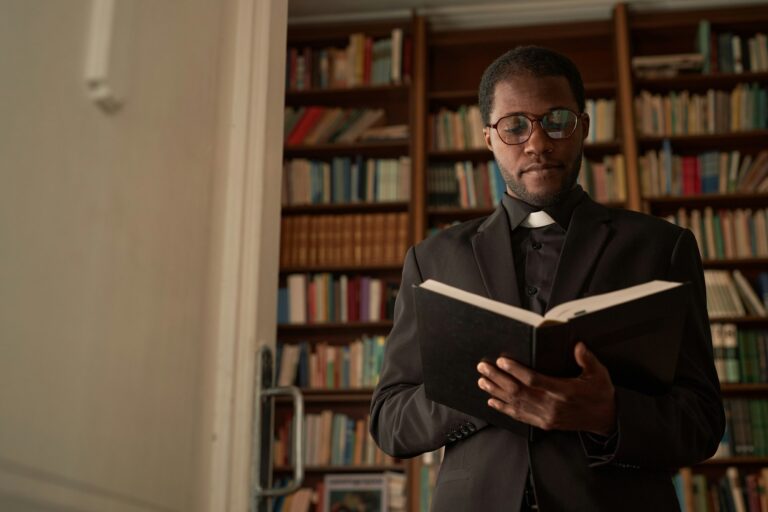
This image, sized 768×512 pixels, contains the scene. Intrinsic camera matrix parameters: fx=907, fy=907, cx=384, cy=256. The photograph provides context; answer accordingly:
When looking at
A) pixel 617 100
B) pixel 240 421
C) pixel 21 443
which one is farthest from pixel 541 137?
pixel 617 100

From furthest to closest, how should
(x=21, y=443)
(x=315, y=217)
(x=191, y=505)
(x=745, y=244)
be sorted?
(x=315, y=217), (x=745, y=244), (x=191, y=505), (x=21, y=443)

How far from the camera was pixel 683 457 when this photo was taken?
135 centimetres

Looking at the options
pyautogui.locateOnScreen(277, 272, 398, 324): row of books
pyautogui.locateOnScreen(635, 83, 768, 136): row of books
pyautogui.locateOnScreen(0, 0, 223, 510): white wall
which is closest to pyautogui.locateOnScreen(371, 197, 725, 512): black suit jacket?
pyautogui.locateOnScreen(0, 0, 223, 510): white wall

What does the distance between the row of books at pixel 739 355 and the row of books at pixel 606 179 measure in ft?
2.64

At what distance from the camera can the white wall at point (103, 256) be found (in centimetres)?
97

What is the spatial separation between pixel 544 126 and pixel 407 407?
553 millimetres

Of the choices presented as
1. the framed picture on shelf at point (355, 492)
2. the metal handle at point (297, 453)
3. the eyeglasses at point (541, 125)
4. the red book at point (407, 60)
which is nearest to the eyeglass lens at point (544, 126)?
the eyeglasses at point (541, 125)

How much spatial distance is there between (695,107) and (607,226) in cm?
332

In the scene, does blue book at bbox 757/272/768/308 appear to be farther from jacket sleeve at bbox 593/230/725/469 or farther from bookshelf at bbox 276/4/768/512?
jacket sleeve at bbox 593/230/725/469

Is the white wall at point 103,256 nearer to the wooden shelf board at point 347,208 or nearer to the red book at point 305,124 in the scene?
the wooden shelf board at point 347,208

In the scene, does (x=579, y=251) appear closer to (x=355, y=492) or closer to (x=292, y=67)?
(x=355, y=492)

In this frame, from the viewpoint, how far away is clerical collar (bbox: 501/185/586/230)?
163 cm

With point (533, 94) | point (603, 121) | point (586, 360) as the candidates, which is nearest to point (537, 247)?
point (533, 94)

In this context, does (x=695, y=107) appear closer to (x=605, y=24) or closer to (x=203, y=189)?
(x=605, y=24)
